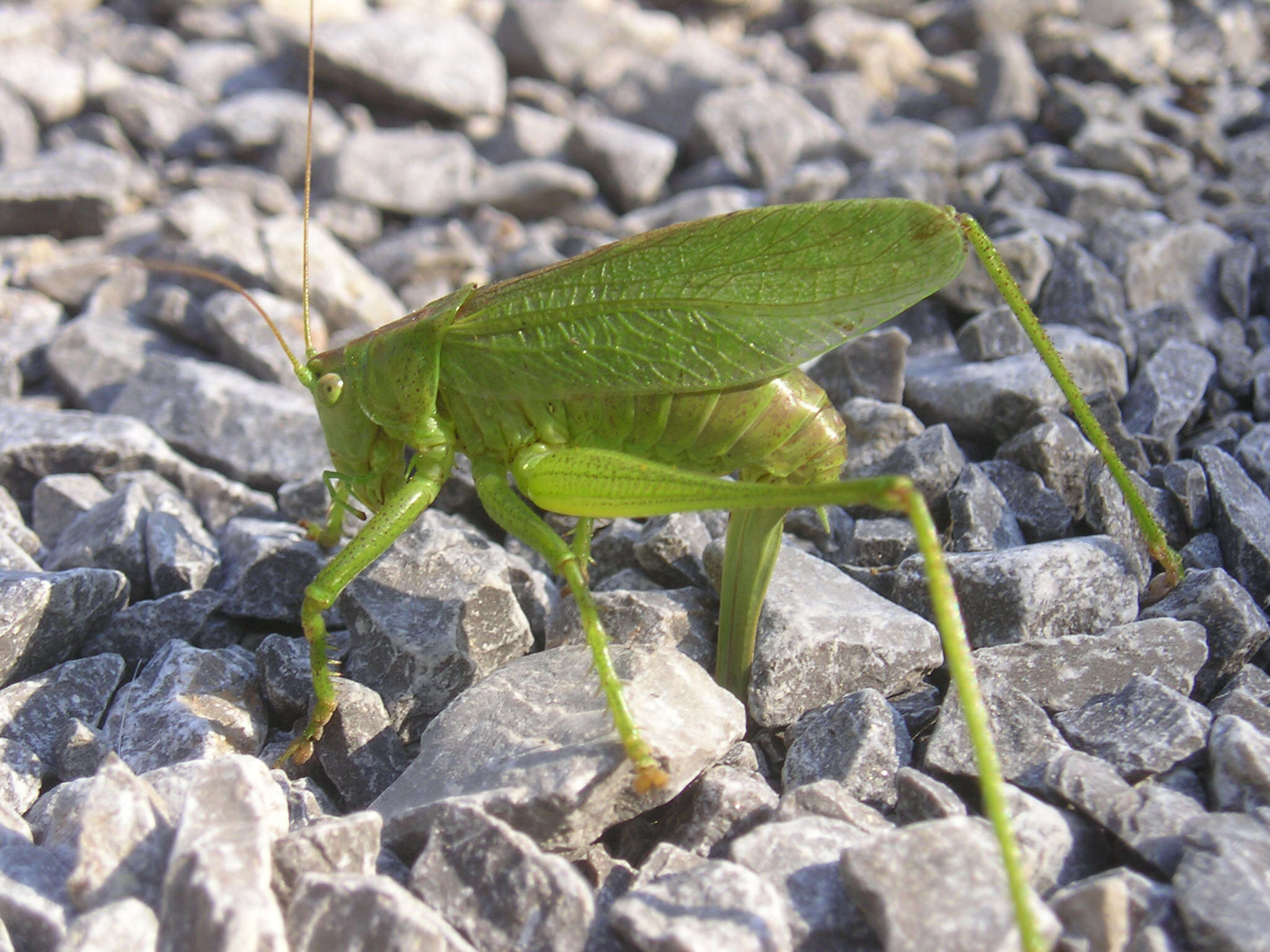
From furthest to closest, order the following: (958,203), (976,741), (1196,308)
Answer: (958,203)
(1196,308)
(976,741)

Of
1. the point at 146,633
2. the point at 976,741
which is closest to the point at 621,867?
the point at 976,741

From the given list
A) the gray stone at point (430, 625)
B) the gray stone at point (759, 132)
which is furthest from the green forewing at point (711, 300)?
the gray stone at point (759, 132)

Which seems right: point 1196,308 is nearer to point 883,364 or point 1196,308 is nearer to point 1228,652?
point 883,364

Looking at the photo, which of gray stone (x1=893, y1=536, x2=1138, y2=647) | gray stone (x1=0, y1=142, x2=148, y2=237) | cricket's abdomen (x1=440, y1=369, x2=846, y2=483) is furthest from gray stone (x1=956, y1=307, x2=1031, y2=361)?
gray stone (x1=0, y1=142, x2=148, y2=237)

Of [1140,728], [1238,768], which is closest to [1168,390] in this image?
[1140,728]

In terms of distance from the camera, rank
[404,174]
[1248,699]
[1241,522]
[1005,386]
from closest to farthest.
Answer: [1248,699]
[1241,522]
[1005,386]
[404,174]

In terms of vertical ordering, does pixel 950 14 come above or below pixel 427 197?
above

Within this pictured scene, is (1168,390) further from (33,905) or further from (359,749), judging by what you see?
(33,905)
